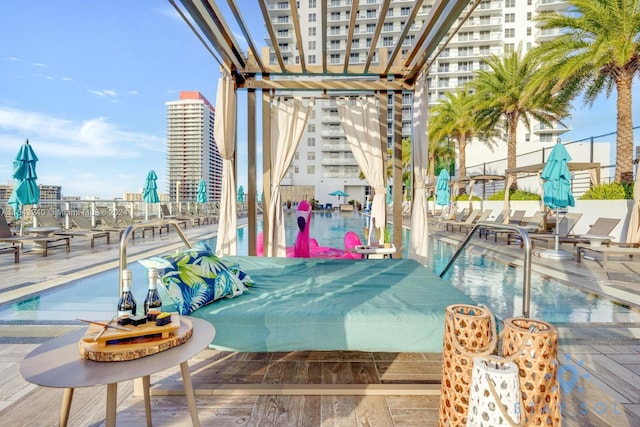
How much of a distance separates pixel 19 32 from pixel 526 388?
2963cm

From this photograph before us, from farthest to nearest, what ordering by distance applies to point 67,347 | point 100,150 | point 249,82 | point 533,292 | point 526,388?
point 100,150 → point 249,82 → point 533,292 → point 67,347 → point 526,388

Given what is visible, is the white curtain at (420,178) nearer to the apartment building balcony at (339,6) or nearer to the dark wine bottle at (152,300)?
the dark wine bottle at (152,300)

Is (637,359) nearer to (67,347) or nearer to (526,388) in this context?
(526,388)

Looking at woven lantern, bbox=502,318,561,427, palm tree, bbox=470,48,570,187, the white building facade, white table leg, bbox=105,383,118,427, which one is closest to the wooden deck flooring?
white table leg, bbox=105,383,118,427

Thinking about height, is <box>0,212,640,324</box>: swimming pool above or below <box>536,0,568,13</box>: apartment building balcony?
below

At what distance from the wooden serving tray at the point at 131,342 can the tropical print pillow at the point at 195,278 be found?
623mm

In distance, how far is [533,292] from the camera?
440cm

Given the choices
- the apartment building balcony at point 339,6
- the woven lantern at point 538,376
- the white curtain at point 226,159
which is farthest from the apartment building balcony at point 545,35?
the woven lantern at point 538,376

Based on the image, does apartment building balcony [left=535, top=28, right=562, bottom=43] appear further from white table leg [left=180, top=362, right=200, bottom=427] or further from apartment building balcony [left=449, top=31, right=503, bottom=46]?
white table leg [left=180, top=362, right=200, bottom=427]

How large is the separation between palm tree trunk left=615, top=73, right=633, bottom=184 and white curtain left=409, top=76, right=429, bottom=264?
321 inches

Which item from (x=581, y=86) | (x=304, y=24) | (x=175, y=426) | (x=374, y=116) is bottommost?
(x=175, y=426)

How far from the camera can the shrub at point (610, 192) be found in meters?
Answer: 9.23

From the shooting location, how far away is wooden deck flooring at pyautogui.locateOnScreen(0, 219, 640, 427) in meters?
1.82

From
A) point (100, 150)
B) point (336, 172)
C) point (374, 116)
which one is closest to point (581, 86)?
point (374, 116)
